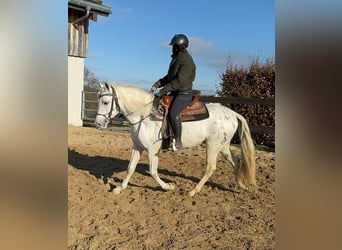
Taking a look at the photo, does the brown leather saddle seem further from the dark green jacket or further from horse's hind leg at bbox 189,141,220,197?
horse's hind leg at bbox 189,141,220,197

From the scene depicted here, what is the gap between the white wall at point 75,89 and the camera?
31.1 ft

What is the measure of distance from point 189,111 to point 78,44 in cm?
677

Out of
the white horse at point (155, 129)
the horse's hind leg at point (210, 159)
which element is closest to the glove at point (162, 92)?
the white horse at point (155, 129)

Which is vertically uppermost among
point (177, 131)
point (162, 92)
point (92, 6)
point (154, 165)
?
point (92, 6)

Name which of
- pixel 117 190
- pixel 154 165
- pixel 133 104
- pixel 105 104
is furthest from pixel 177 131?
pixel 117 190

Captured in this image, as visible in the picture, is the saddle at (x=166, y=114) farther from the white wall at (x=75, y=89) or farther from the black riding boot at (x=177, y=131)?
the white wall at (x=75, y=89)

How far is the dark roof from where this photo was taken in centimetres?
895

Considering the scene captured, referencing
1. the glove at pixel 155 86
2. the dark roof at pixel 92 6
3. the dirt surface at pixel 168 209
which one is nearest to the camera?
the dirt surface at pixel 168 209

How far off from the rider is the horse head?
0.55 m

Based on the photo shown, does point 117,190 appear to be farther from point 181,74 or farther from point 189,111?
point 181,74

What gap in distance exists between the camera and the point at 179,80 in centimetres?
392
